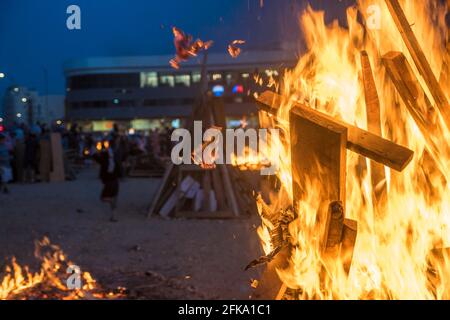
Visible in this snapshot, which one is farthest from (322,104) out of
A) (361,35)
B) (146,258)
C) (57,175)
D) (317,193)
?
(57,175)

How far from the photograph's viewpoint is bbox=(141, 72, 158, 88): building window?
8188 centimetres

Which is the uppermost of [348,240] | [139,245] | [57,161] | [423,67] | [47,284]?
[423,67]

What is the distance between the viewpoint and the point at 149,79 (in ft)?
271

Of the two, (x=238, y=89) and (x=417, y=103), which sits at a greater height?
(x=238, y=89)

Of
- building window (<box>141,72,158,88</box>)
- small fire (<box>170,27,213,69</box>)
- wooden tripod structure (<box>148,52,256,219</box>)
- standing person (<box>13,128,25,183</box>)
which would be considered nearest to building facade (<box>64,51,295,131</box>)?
building window (<box>141,72,158,88</box>)

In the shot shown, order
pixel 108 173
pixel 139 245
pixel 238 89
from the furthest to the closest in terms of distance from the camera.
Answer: pixel 238 89 < pixel 108 173 < pixel 139 245

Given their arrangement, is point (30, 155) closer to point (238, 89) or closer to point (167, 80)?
point (238, 89)

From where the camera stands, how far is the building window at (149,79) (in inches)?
3223

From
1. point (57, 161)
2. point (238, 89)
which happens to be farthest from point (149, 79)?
point (238, 89)

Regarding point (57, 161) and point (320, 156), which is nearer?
point (320, 156)

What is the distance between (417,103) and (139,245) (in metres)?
7.44

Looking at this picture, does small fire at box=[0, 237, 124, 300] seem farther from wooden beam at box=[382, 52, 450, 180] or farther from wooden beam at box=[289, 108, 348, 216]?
wooden beam at box=[382, 52, 450, 180]

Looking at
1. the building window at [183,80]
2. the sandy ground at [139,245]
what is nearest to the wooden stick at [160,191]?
the sandy ground at [139,245]

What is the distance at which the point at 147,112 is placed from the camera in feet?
274
